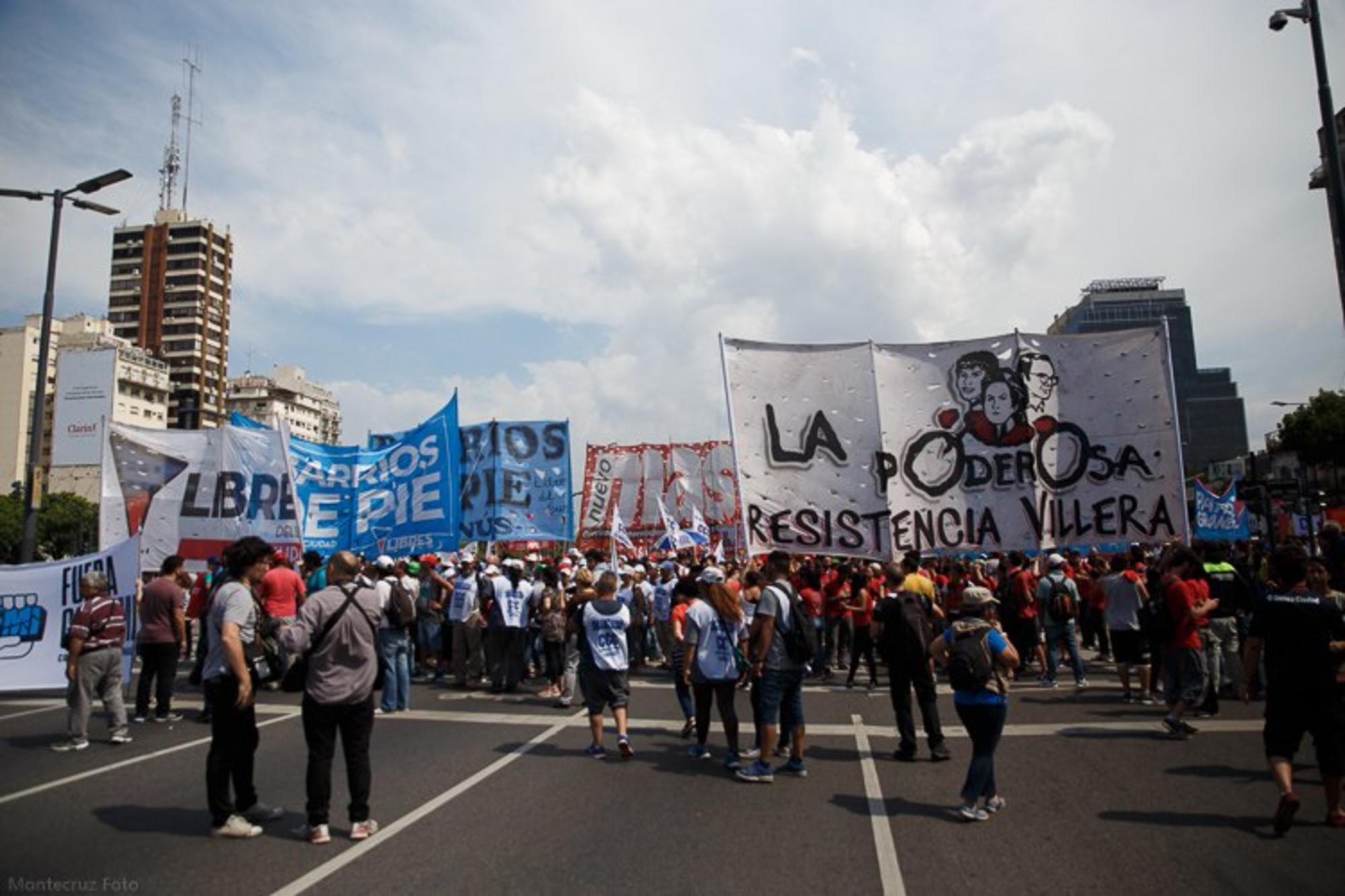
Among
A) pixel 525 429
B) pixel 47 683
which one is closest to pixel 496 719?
pixel 47 683

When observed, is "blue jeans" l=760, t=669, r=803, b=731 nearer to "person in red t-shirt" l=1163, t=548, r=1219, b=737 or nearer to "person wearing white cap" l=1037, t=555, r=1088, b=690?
"person in red t-shirt" l=1163, t=548, r=1219, b=737

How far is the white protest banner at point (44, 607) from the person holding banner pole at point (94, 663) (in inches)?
83.1

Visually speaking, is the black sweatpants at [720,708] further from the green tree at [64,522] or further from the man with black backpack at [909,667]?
the green tree at [64,522]

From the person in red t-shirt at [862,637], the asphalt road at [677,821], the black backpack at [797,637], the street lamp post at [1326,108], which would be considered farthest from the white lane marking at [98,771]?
the street lamp post at [1326,108]

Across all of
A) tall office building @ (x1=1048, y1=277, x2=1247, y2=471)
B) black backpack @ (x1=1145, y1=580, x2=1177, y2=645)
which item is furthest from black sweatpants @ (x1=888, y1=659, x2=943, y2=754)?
tall office building @ (x1=1048, y1=277, x2=1247, y2=471)

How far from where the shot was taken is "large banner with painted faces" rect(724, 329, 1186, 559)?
1052 centimetres

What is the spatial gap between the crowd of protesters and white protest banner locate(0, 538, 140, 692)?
827 mm

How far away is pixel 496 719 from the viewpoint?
9.88 metres

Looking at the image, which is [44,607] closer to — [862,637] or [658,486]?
[862,637]

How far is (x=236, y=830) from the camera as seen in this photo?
5480mm

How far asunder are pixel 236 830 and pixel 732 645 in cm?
413

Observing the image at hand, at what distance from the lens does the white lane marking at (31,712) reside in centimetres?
1018

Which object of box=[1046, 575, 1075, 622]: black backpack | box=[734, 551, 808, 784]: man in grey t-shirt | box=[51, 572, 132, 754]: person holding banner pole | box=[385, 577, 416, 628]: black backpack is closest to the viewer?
box=[734, 551, 808, 784]: man in grey t-shirt

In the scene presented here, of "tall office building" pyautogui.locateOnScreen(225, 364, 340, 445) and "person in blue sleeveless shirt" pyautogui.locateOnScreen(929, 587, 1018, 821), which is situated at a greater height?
"tall office building" pyautogui.locateOnScreen(225, 364, 340, 445)
